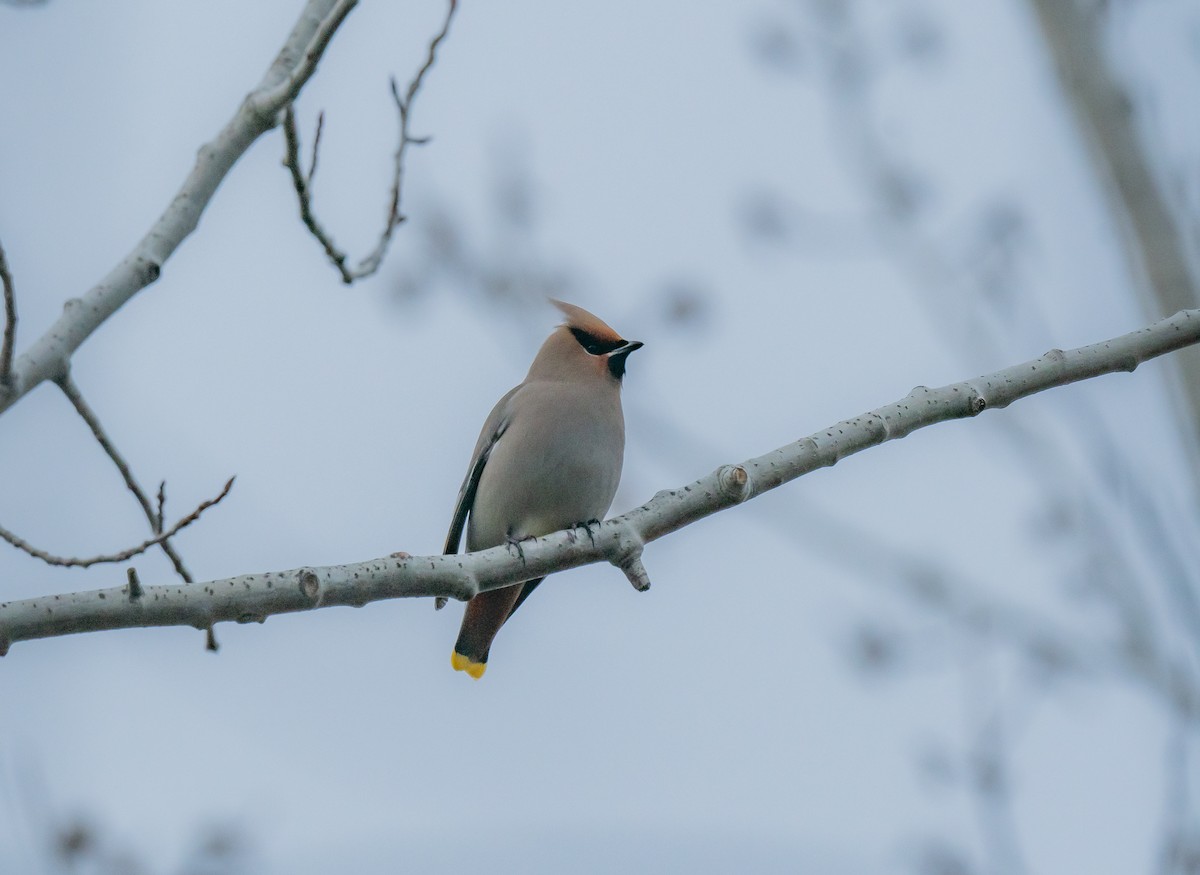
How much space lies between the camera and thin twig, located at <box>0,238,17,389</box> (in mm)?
2770

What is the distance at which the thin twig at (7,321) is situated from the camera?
2.77 m

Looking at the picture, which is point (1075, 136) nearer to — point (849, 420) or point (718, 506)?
point (849, 420)

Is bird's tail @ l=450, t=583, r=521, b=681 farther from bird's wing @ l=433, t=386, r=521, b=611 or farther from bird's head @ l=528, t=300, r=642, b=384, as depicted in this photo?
bird's head @ l=528, t=300, r=642, b=384

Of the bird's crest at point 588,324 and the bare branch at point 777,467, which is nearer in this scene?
the bare branch at point 777,467

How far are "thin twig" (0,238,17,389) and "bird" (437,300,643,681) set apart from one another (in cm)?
211

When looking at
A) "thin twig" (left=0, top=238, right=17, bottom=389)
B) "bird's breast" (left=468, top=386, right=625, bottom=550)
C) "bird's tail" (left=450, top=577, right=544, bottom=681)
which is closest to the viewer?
"thin twig" (left=0, top=238, right=17, bottom=389)

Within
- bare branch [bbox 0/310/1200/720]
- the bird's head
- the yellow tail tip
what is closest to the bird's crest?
the bird's head

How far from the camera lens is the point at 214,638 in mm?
3154

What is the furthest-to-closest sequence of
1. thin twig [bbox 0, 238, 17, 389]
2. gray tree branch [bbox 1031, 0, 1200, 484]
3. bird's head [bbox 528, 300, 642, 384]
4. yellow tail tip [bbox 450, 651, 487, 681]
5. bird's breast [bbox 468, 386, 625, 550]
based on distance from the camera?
1. bird's head [bbox 528, 300, 642, 384]
2. yellow tail tip [bbox 450, 651, 487, 681]
3. bird's breast [bbox 468, 386, 625, 550]
4. gray tree branch [bbox 1031, 0, 1200, 484]
5. thin twig [bbox 0, 238, 17, 389]

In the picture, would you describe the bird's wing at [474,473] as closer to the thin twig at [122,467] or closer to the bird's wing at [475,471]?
the bird's wing at [475,471]

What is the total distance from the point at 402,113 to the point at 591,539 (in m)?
1.24

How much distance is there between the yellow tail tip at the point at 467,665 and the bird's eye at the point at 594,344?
1268 mm

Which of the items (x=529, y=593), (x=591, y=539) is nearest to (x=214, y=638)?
(x=591, y=539)

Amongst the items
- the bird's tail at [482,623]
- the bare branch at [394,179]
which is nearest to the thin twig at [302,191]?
the bare branch at [394,179]
